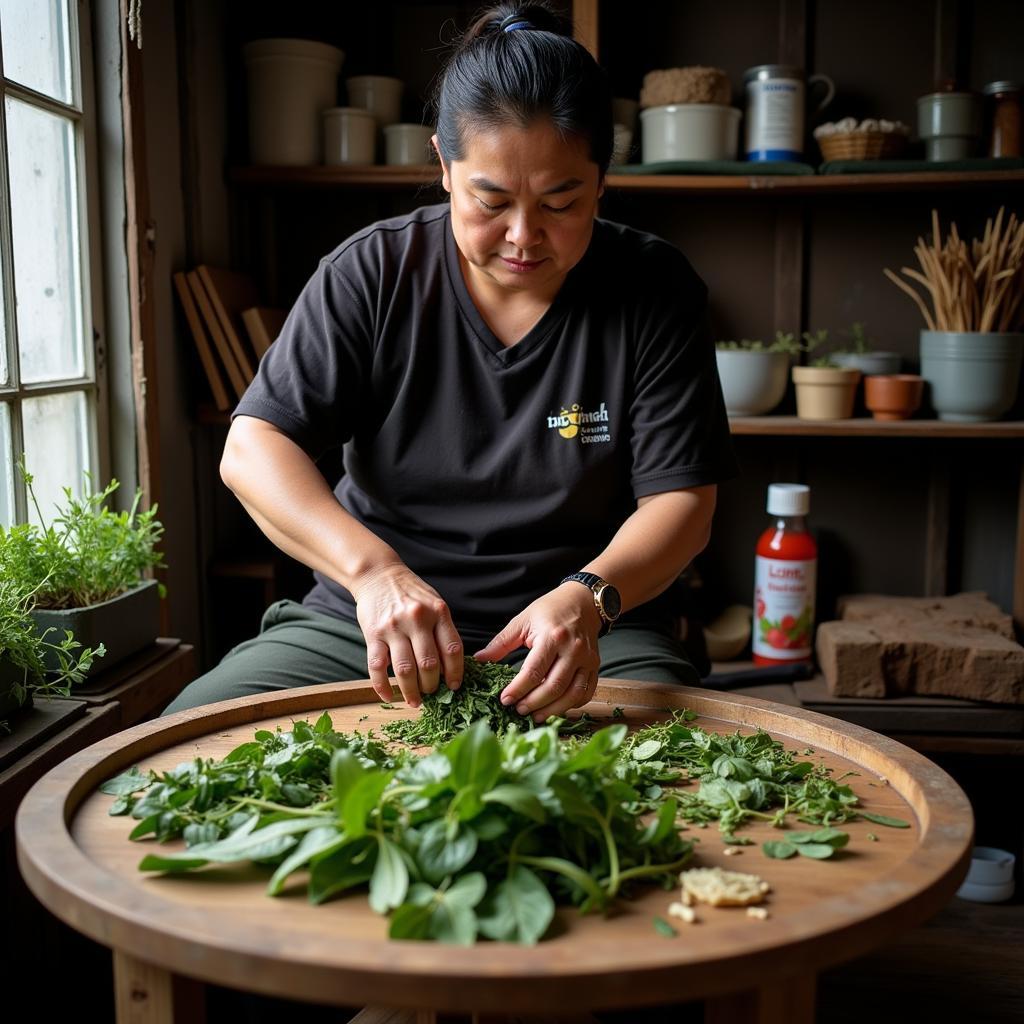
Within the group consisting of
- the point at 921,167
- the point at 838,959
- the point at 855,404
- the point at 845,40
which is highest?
the point at 845,40

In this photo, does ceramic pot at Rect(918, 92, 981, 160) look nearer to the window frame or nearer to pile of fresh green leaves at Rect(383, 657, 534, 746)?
the window frame

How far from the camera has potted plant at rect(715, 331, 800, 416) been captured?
2830mm

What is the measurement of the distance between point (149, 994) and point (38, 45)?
184cm

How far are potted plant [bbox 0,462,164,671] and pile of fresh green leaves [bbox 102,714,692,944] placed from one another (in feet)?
2.59

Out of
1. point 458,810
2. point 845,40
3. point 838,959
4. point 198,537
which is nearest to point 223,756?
point 458,810

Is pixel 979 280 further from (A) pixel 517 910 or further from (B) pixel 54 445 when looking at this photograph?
(A) pixel 517 910

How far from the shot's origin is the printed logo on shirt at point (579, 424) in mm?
1808

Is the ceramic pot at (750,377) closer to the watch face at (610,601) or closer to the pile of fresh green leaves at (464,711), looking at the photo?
the watch face at (610,601)

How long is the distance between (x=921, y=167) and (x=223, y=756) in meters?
2.21

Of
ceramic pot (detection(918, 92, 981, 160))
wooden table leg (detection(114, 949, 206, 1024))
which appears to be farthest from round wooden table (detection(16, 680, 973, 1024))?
ceramic pot (detection(918, 92, 981, 160))

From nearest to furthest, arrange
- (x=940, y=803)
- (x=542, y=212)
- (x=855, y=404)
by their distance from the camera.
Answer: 1. (x=940, y=803)
2. (x=542, y=212)
3. (x=855, y=404)

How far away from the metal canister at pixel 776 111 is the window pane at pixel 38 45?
1.57 meters

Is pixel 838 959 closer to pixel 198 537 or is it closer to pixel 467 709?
pixel 467 709

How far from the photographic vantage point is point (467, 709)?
134 centimetres
